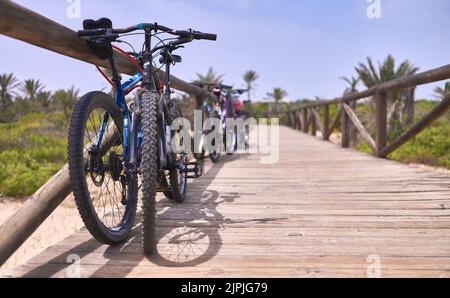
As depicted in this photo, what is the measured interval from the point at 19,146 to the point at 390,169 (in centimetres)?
1000

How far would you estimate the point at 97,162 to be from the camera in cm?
189

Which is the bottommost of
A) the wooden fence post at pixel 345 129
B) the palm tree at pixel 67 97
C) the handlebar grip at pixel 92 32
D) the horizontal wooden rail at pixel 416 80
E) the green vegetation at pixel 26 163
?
the green vegetation at pixel 26 163

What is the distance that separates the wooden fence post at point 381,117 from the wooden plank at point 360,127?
21cm

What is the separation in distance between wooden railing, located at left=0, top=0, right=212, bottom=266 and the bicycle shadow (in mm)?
179

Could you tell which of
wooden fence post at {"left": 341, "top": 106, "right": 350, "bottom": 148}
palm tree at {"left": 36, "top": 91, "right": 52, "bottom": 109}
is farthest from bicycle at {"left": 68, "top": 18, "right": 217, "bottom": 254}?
palm tree at {"left": 36, "top": 91, "right": 52, "bottom": 109}

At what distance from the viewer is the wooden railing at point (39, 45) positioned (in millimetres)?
1451

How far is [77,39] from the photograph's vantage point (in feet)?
6.49

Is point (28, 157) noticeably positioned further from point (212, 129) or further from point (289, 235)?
point (289, 235)

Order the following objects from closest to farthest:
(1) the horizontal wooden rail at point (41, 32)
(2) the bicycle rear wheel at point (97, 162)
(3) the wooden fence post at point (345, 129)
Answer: (1) the horizontal wooden rail at point (41, 32) < (2) the bicycle rear wheel at point (97, 162) < (3) the wooden fence post at point (345, 129)

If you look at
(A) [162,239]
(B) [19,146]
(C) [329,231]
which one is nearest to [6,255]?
(A) [162,239]

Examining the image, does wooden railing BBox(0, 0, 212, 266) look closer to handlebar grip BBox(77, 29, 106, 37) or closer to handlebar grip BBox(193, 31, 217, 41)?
handlebar grip BBox(77, 29, 106, 37)

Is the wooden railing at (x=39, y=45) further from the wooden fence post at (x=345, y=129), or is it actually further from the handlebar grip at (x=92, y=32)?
the wooden fence post at (x=345, y=129)

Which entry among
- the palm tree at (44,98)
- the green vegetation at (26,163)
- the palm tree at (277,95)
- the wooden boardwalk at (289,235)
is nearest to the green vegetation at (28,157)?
the green vegetation at (26,163)
